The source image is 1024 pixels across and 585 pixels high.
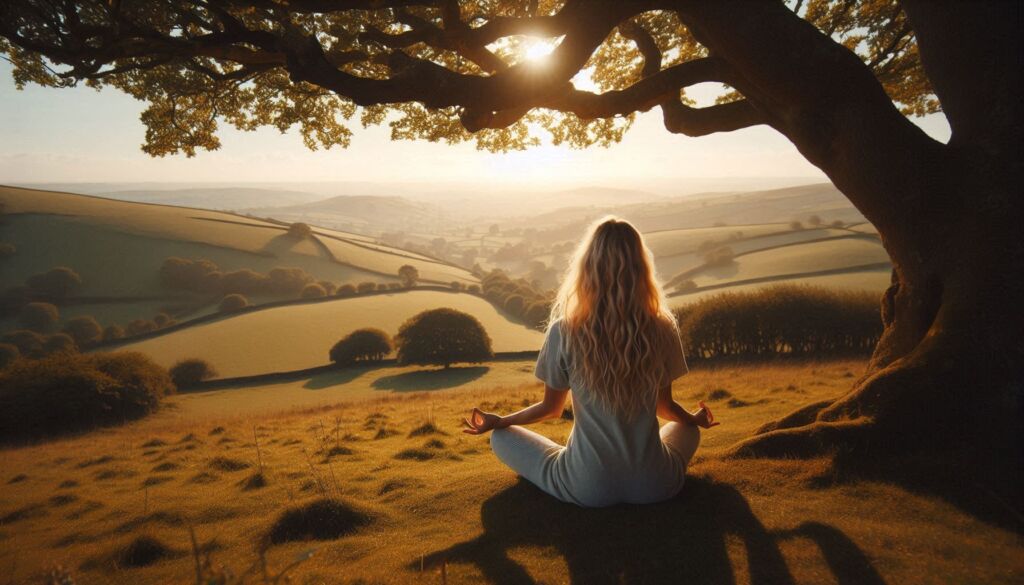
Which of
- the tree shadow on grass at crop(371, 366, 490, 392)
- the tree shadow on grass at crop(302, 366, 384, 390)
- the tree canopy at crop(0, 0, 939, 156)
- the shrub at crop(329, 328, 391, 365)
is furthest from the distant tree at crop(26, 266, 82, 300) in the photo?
the tree canopy at crop(0, 0, 939, 156)

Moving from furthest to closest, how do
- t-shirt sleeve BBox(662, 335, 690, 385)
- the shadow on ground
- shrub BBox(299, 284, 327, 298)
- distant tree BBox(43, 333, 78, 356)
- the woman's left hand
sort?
shrub BBox(299, 284, 327, 298) < distant tree BBox(43, 333, 78, 356) < the woman's left hand < t-shirt sleeve BBox(662, 335, 690, 385) < the shadow on ground

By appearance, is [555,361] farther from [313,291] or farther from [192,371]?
[313,291]

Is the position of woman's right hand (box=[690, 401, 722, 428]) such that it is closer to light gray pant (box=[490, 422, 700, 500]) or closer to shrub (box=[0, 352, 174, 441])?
light gray pant (box=[490, 422, 700, 500])

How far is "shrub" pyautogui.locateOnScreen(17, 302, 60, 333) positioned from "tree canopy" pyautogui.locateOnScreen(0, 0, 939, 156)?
75.4 m

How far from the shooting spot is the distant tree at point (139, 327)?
62.4 meters

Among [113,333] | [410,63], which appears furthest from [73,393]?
[113,333]

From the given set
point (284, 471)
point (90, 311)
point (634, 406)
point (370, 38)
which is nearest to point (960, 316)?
point (634, 406)

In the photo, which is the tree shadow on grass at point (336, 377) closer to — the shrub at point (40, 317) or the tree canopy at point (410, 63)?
the tree canopy at point (410, 63)

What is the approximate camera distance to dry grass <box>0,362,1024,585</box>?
3504 mm

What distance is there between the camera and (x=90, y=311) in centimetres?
6925

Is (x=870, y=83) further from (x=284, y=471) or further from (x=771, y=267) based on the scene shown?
(x=771, y=267)

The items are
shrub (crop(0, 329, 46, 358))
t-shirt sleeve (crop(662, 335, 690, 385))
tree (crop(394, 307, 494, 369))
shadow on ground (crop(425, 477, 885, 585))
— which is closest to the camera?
shadow on ground (crop(425, 477, 885, 585))

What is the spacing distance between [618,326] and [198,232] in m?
107

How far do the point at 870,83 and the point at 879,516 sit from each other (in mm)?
4776
